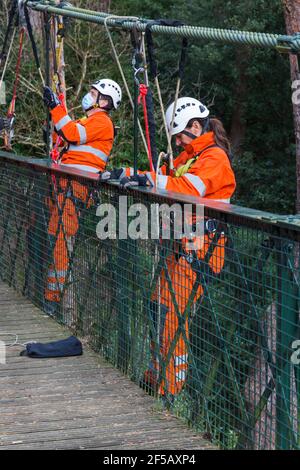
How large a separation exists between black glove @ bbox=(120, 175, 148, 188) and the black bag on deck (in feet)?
3.87

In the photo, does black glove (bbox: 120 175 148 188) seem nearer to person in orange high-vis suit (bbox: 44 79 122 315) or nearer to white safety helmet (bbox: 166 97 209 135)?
white safety helmet (bbox: 166 97 209 135)

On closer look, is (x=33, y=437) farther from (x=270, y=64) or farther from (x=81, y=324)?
(x=270, y=64)

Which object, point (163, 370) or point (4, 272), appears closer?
point (163, 370)

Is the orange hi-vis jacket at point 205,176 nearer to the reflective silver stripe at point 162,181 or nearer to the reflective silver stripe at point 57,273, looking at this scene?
the reflective silver stripe at point 162,181

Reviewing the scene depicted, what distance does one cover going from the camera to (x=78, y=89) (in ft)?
61.0

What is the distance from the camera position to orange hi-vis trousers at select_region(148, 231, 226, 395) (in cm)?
555

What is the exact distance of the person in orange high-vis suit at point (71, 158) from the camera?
752 cm

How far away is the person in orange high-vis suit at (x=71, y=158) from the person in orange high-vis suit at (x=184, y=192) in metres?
0.79

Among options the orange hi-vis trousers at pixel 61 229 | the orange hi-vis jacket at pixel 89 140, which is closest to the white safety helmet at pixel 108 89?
the orange hi-vis jacket at pixel 89 140

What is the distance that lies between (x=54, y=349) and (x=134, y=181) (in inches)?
50.1

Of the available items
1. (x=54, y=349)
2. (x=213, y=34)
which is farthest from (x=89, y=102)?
(x=213, y=34)
